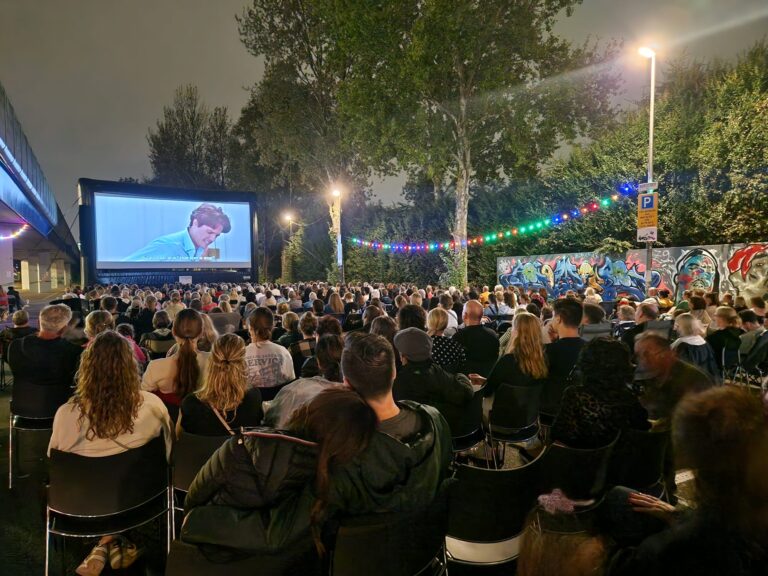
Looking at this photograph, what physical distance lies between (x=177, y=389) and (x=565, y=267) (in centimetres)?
1628

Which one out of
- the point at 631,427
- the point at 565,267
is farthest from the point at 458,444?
the point at 565,267

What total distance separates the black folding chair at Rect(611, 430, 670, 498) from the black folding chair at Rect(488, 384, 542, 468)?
1.16 metres

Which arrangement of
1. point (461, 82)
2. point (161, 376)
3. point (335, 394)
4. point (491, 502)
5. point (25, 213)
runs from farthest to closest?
point (461, 82)
point (25, 213)
point (161, 376)
point (491, 502)
point (335, 394)

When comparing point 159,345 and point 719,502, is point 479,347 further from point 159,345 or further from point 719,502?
point 719,502

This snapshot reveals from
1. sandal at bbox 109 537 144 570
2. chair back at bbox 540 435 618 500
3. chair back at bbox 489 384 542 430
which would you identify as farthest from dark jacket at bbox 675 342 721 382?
sandal at bbox 109 537 144 570

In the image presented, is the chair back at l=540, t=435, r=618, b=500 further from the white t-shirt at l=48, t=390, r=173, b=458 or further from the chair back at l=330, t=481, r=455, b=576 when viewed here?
the white t-shirt at l=48, t=390, r=173, b=458

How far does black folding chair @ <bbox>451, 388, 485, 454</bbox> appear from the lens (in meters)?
3.73

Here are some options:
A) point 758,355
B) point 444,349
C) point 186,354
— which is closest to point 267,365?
point 186,354

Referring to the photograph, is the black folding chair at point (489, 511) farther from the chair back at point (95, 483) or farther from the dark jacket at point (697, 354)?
the dark jacket at point (697, 354)

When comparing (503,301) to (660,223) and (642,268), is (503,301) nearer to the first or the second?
(642,268)

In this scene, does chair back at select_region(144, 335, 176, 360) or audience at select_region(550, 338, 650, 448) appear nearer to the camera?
audience at select_region(550, 338, 650, 448)

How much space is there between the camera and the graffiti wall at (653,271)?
12.7 meters

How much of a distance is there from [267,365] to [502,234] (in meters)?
17.3

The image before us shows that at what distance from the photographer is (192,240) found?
22.5m
